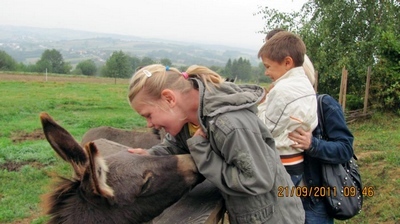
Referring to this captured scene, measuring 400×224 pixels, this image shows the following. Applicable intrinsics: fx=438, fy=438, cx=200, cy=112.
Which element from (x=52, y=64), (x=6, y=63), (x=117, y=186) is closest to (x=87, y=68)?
(x=52, y=64)

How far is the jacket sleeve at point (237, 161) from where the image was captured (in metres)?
1.84

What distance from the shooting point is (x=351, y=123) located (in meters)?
14.2

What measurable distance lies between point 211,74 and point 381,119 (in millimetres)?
13131

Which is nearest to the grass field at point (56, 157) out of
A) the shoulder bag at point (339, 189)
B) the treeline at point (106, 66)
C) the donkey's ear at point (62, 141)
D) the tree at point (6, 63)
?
the donkey's ear at point (62, 141)

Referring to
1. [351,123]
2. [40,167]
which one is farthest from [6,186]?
[351,123]

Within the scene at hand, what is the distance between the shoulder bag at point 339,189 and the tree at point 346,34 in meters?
13.0

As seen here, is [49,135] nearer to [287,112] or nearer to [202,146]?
[202,146]

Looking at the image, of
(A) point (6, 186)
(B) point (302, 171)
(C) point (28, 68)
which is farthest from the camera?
(C) point (28, 68)

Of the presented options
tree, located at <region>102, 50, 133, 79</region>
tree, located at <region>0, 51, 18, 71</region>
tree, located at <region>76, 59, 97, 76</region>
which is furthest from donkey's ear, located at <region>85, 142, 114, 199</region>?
tree, located at <region>76, 59, 97, 76</region>

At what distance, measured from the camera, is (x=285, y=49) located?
2.71 metres

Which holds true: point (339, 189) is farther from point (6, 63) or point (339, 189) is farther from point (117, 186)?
point (6, 63)

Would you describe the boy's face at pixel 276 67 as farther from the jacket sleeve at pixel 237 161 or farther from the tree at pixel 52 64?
the tree at pixel 52 64

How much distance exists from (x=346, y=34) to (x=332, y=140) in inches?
590

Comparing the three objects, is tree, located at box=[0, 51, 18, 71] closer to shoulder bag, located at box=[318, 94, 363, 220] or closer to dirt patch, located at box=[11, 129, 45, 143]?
dirt patch, located at box=[11, 129, 45, 143]
